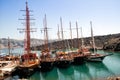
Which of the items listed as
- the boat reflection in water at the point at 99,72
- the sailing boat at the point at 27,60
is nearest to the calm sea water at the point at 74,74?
the boat reflection in water at the point at 99,72

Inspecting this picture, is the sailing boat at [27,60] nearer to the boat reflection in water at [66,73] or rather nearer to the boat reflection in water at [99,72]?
the boat reflection in water at [66,73]

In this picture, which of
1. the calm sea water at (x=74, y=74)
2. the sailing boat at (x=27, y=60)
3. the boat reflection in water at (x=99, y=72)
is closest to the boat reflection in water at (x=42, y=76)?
the calm sea water at (x=74, y=74)

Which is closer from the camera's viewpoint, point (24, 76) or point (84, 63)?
point (24, 76)

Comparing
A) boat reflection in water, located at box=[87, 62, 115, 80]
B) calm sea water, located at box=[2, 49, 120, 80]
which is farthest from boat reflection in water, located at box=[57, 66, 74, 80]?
boat reflection in water, located at box=[87, 62, 115, 80]

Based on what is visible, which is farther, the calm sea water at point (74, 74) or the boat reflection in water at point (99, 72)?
the boat reflection in water at point (99, 72)

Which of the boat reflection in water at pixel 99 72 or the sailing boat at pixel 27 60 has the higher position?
the sailing boat at pixel 27 60

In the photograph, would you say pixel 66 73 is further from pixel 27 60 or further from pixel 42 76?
pixel 27 60

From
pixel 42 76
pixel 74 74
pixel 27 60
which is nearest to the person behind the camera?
pixel 42 76

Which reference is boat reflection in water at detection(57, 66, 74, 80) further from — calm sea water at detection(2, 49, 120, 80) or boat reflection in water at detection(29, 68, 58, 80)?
boat reflection in water at detection(29, 68, 58, 80)

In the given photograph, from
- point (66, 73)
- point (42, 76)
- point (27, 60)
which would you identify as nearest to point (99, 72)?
point (66, 73)

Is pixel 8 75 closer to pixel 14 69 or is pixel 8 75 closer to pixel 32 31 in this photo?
pixel 14 69

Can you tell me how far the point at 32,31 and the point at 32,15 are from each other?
172 inches

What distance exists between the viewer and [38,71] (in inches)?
2014

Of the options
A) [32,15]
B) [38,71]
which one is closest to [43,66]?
[38,71]
